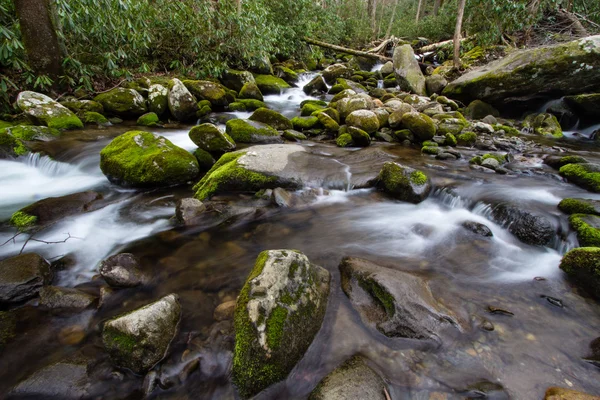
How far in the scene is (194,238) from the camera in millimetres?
4227

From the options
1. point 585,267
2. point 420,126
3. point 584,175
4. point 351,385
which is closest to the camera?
point 351,385

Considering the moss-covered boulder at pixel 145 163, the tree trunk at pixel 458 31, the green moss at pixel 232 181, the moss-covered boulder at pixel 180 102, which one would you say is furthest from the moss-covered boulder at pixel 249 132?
the tree trunk at pixel 458 31

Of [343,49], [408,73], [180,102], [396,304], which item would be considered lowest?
[396,304]

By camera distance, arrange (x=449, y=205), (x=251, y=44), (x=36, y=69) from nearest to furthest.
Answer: (x=449, y=205), (x=36, y=69), (x=251, y=44)

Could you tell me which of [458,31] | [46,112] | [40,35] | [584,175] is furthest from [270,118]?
[458,31]

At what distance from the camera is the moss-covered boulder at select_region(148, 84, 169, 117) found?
9234 millimetres

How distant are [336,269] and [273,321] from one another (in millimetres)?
1552

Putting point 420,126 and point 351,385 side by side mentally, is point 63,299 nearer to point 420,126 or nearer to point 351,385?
point 351,385

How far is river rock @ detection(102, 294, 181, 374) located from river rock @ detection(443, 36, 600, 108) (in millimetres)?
12651

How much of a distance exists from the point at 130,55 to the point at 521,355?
13548mm

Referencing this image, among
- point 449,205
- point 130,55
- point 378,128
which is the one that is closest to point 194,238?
point 449,205

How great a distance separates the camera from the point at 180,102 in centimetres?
912

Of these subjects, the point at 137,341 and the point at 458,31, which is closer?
the point at 137,341

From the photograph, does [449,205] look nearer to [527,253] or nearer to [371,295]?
[527,253]
